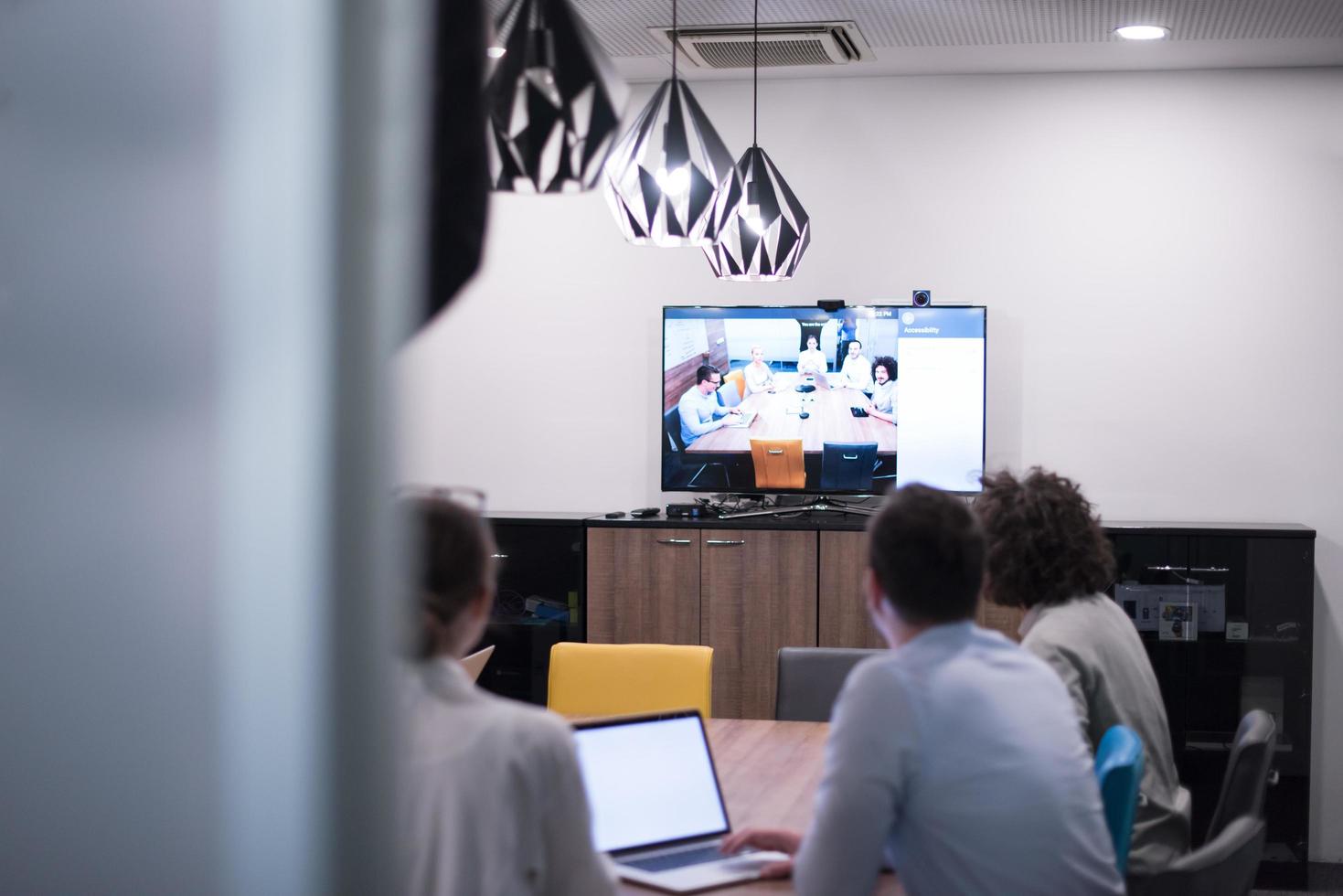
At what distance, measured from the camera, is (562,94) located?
4.39 ft

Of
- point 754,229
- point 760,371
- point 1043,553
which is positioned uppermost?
point 754,229

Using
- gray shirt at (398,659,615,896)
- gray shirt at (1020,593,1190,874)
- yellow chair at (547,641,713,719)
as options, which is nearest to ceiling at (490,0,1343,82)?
yellow chair at (547,641,713,719)

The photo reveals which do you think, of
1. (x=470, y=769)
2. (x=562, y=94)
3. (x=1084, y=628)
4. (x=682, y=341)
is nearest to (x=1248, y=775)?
(x=1084, y=628)

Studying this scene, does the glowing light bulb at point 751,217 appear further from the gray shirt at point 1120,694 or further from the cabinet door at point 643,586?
the cabinet door at point 643,586

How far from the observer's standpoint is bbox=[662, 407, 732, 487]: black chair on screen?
194 inches

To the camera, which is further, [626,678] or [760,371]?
[760,371]

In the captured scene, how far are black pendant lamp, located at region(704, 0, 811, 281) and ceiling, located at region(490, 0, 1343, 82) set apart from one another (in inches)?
50.3

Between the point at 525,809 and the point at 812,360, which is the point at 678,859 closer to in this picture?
the point at 525,809

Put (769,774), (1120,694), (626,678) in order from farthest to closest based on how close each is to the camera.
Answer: (626,678), (769,774), (1120,694)

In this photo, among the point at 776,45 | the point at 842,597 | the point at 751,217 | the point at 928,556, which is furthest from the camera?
the point at 842,597

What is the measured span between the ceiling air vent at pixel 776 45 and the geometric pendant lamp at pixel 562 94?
309 centimetres

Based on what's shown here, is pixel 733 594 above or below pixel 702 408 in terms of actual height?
below

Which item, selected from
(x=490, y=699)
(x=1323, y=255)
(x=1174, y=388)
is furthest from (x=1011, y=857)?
(x=1323, y=255)

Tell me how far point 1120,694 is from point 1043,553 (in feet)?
0.99
